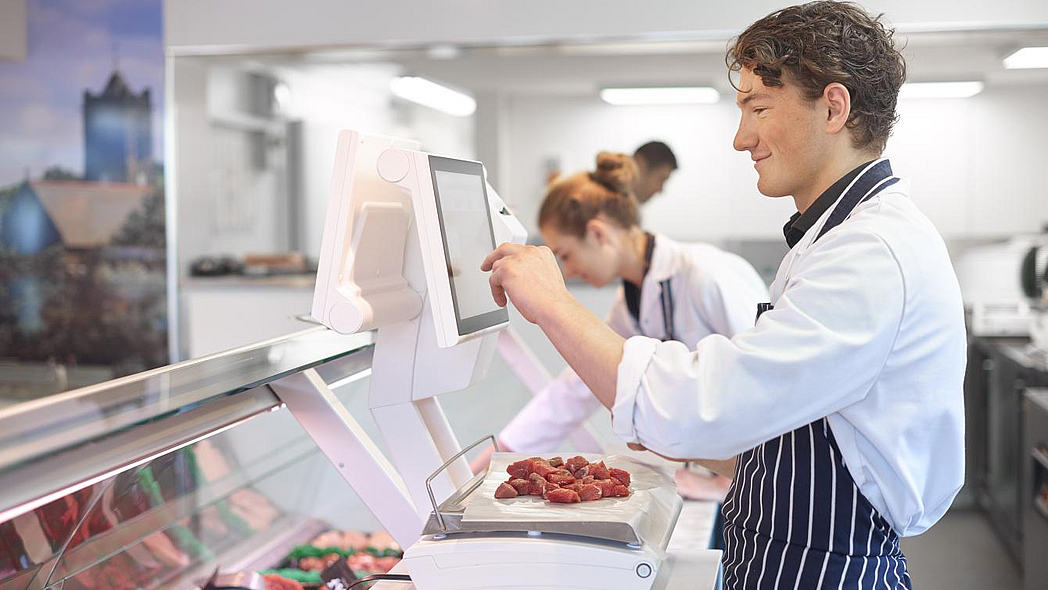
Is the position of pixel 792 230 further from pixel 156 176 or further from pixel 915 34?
pixel 156 176

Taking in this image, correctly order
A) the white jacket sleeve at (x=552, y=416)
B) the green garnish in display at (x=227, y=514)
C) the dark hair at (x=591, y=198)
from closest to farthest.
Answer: the green garnish in display at (x=227, y=514) → the white jacket sleeve at (x=552, y=416) → the dark hair at (x=591, y=198)

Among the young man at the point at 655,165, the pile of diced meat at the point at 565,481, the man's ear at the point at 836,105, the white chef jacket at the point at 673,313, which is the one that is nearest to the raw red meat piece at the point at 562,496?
Result: the pile of diced meat at the point at 565,481

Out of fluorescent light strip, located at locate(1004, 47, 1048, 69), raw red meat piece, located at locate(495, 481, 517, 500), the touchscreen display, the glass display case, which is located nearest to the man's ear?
the touchscreen display

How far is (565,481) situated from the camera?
1.38 m

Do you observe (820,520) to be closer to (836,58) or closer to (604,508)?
(604,508)

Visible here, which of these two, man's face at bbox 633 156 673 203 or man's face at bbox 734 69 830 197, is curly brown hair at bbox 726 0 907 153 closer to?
man's face at bbox 734 69 830 197

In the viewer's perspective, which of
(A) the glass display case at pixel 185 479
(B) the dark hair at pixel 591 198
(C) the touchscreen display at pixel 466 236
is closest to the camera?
(A) the glass display case at pixel 185 479

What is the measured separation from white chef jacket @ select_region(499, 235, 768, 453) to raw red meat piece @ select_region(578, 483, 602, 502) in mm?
1108

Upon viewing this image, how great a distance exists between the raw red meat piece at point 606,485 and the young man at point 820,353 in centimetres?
15

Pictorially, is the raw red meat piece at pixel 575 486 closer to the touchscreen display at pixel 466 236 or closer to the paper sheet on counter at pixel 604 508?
the paper sheet on counter at pixel 604 508

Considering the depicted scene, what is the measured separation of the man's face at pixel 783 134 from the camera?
1.34m

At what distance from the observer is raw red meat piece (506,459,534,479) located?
1429 millimetres

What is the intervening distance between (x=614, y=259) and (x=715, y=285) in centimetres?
29

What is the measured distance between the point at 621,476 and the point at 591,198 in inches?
56.2
